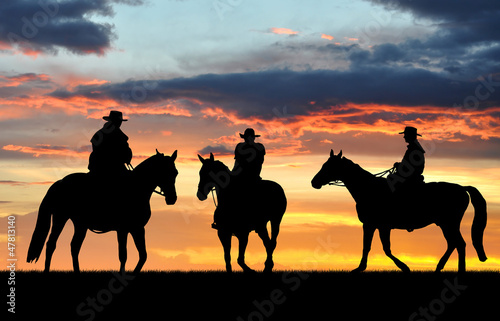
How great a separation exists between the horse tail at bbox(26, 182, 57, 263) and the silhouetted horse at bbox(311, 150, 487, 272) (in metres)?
6.48

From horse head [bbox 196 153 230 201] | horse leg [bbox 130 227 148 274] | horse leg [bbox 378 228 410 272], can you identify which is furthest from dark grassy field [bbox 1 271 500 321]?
horse head [bbox 196 153 230 201]

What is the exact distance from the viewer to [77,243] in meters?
14.9

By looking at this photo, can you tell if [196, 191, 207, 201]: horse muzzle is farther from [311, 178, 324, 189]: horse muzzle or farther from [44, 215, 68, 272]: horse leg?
[44, 215, 68, 272]: horse leg

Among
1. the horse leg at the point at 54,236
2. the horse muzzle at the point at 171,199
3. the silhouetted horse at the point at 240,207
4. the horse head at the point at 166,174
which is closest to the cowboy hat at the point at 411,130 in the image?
the silhouetted horse at the point at 240,207

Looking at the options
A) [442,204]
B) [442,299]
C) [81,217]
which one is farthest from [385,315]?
[81,217]

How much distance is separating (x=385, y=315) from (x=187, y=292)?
384 cm

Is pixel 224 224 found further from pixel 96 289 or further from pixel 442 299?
pixel 442 299

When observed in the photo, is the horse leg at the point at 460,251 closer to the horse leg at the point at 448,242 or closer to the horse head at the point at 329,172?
the horse leg at the point at 448,242

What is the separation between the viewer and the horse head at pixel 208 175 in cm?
1482

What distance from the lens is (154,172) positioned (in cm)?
1447

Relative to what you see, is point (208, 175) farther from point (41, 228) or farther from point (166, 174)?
point (41, 228)

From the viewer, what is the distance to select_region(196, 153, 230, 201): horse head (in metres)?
14.8

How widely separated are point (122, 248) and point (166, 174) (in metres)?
1.99

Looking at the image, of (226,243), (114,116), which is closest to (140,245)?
(226,243)
